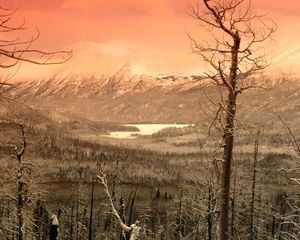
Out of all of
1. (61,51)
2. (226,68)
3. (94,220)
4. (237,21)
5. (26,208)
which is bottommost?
(94,220)

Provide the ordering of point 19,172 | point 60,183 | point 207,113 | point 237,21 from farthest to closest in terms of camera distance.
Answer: point 60,183 → point 19,172 → point 207,113 → point 237,21

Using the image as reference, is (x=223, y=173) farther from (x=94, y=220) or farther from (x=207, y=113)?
(x=94, y=220)

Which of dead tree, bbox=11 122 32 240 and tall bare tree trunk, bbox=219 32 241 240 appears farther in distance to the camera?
dead tree, bbox=11 122 32 240

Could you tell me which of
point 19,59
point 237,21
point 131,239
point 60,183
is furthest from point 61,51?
point 60,183

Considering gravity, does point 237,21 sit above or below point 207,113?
above

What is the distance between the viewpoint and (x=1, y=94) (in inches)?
274

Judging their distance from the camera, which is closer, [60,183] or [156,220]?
[156,220]

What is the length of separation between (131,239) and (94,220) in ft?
373

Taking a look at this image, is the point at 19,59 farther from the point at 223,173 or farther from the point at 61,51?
the point at 223,173

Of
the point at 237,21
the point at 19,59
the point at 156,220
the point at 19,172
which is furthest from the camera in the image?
the point at 156,220

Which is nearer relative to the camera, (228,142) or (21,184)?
(228,142)

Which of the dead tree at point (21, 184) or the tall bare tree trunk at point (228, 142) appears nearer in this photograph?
the tall bare tree trunk at point (228, 142)

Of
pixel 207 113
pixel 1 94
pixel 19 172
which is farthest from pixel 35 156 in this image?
pixel 1 94

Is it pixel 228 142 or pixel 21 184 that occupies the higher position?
pixel 228 142
